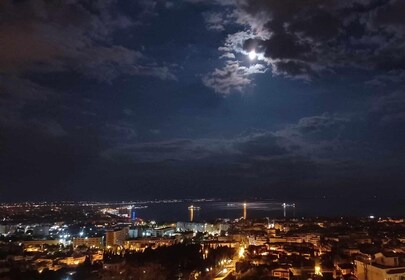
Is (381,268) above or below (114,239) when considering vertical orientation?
above

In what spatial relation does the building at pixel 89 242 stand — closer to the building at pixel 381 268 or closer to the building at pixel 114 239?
the building at pixel 114 239

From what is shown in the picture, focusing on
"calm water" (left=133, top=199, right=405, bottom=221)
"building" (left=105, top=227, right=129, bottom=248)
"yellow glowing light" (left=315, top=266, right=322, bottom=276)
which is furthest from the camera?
"calm water" (left=133, top=199, right=405, bottom=221)

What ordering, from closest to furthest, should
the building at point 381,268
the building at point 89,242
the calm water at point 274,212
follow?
the building at point 381,268
the building at point 89,242
the calm water at point 274,212

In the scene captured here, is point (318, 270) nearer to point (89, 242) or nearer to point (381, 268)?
point (381, 268)

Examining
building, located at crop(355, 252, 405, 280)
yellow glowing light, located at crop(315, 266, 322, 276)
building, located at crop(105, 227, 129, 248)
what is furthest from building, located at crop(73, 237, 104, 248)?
building, located at crop(355, 252, 405, 280)

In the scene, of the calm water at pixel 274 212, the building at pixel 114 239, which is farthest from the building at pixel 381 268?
the calm water at pixel 274 212

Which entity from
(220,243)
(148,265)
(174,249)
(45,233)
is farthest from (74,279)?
(45,233)

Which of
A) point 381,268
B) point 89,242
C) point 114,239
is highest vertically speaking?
point 381,268

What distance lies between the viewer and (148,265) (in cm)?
1600

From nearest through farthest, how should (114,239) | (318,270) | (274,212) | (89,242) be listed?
(318,270) < (89,242) < (114,239) < (274,212)

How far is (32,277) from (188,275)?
485cm

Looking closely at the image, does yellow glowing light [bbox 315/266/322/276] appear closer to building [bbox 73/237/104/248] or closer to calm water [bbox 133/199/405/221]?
building [bbox 73/237/104/248]

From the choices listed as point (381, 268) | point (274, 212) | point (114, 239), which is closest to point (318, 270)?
point (381, 268)

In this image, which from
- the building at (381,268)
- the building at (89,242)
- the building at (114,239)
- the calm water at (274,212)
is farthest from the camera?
the calm water at (274,212)
